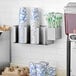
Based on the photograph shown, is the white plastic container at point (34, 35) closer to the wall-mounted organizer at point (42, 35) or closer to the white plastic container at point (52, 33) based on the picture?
the wall-mounted organizer at point (42, 35)

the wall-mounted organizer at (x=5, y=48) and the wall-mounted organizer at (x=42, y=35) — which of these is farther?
the wall-mounted organizer at (x=5, y=48)

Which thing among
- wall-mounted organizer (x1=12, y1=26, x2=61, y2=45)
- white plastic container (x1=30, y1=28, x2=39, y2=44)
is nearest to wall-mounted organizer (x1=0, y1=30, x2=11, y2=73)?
wall-mounted organizer (x1=12, y1=26, x2=61, y2=45)

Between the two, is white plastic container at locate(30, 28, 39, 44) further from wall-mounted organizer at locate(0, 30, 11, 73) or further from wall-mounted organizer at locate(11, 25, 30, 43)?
wall-mounted organizer at locate(0, 30, 11, 73)

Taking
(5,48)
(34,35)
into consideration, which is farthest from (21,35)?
(5,48)

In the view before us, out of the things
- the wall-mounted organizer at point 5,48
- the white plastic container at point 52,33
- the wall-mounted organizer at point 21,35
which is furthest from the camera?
the wall-mounted organizer at point 5,48

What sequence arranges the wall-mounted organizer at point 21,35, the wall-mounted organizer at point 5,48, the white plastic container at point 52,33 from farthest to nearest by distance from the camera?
the wall-mounted organizer at point 5,48
the wall-mounted organizer at point 21,35
the white plastic container at point 52,33

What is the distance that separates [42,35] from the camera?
7.30 feet

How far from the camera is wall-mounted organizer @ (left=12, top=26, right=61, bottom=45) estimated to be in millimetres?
2124

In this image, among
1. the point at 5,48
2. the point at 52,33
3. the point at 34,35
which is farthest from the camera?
the point at 5,48

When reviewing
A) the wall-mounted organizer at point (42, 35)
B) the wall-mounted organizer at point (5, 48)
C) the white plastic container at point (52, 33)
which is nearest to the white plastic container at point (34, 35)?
the wall-mounted organizer at point (42, 35)

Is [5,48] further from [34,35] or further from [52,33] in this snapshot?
[52,33]

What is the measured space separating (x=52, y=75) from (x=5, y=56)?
0.57 m

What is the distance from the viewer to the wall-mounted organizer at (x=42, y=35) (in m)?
2.12

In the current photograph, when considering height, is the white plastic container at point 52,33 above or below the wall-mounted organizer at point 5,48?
above
